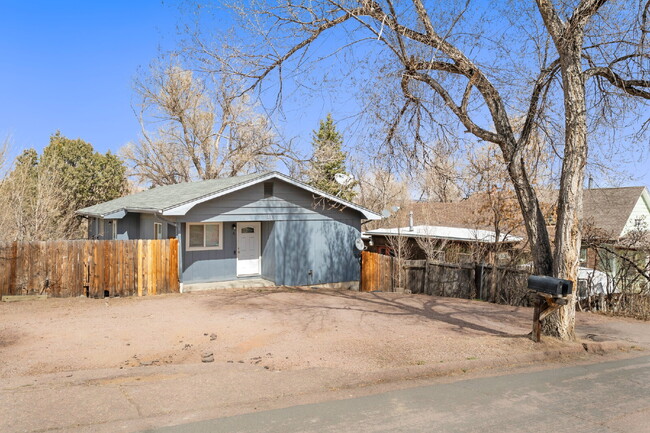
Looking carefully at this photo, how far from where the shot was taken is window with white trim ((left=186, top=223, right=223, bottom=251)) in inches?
586

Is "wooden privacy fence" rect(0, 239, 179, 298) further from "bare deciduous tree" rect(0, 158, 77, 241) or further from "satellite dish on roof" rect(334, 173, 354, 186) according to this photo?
"bare deciduous tree" rect(0, 158, 77, 241)

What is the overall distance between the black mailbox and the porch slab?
9961 mm

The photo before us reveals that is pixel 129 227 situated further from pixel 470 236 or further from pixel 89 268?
pixel 470 236

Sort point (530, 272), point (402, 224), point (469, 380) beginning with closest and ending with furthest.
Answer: point (469, 380), point (530, 272), point (402, 224)

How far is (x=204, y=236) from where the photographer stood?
49.9 ft

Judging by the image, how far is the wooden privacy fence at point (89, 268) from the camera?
11.6 metres

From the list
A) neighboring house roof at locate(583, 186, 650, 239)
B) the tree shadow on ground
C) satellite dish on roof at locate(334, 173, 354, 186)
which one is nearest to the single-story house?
the tree shadow on ground

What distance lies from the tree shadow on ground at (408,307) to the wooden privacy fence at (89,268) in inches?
78.8

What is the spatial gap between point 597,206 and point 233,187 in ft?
67.0

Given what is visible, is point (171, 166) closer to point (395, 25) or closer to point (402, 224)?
point (402, 224)

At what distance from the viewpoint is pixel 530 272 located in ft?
43.3

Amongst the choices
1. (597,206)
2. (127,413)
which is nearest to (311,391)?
(127,413)

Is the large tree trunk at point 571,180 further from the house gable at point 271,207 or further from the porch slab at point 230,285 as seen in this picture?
the porch slab at point 230,285

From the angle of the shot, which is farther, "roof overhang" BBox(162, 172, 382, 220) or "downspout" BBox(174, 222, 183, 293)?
"downspout" BBox(174, 222, 183, 293)
